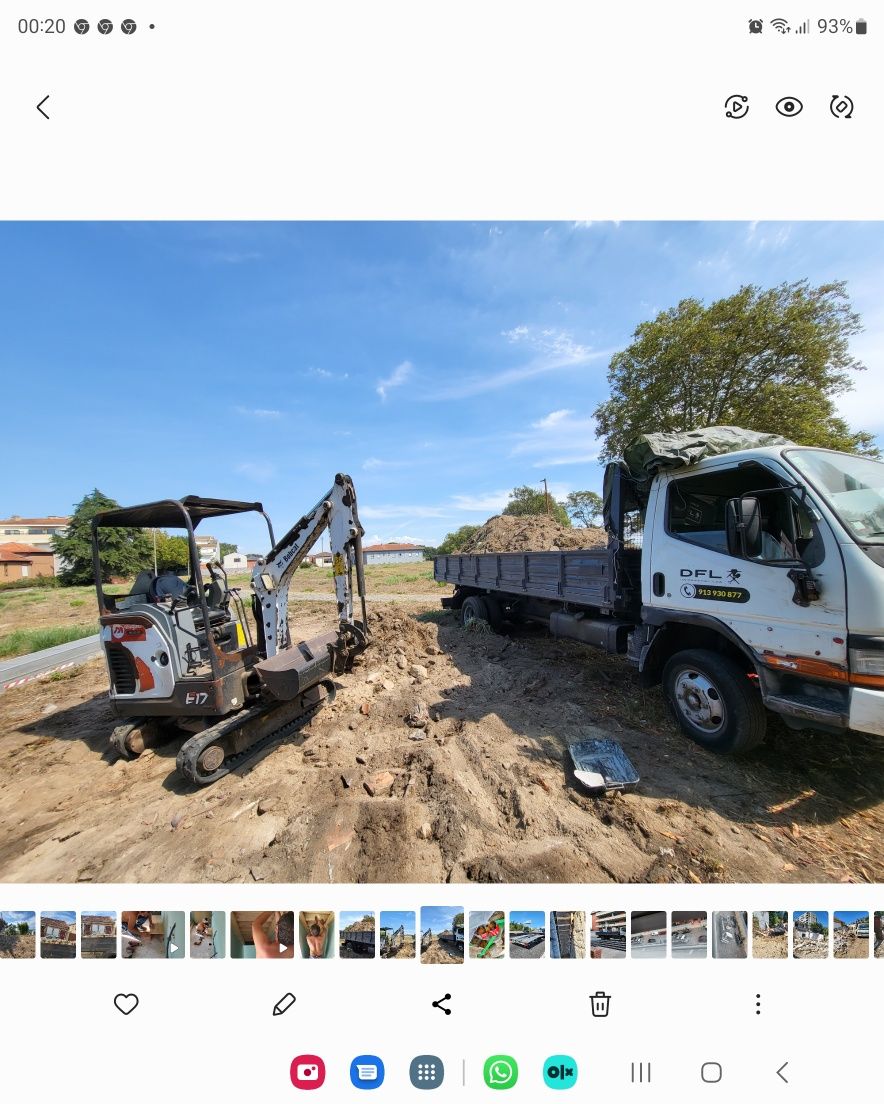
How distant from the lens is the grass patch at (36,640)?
975cm

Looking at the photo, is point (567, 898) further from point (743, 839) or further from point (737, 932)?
point (743, 839)

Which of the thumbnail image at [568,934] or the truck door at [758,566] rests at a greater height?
the truck door at [758,566]

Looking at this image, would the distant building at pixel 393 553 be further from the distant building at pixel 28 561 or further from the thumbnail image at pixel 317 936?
the thumbnail image at pixel 317 936

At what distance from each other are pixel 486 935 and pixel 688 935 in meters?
0.87

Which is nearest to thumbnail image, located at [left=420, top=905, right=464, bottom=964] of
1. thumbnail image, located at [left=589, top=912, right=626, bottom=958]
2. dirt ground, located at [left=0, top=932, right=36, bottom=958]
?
thumbnail image, located at [left=589, top=912, right=626, bottom=958]

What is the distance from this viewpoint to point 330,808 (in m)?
3.12

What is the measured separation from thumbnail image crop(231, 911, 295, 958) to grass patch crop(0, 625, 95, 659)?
12269 mm

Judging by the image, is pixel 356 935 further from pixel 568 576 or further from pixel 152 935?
pixel 568 576

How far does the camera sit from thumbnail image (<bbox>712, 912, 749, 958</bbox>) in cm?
164

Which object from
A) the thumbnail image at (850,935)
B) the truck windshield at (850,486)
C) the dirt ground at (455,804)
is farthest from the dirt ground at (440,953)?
the truck windshield at (850,486)

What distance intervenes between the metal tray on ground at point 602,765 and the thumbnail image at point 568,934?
1.55m

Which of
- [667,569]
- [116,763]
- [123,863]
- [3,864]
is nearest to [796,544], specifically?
[667,569]

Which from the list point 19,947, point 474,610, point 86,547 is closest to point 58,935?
point 19,947

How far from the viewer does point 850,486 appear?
317cm
